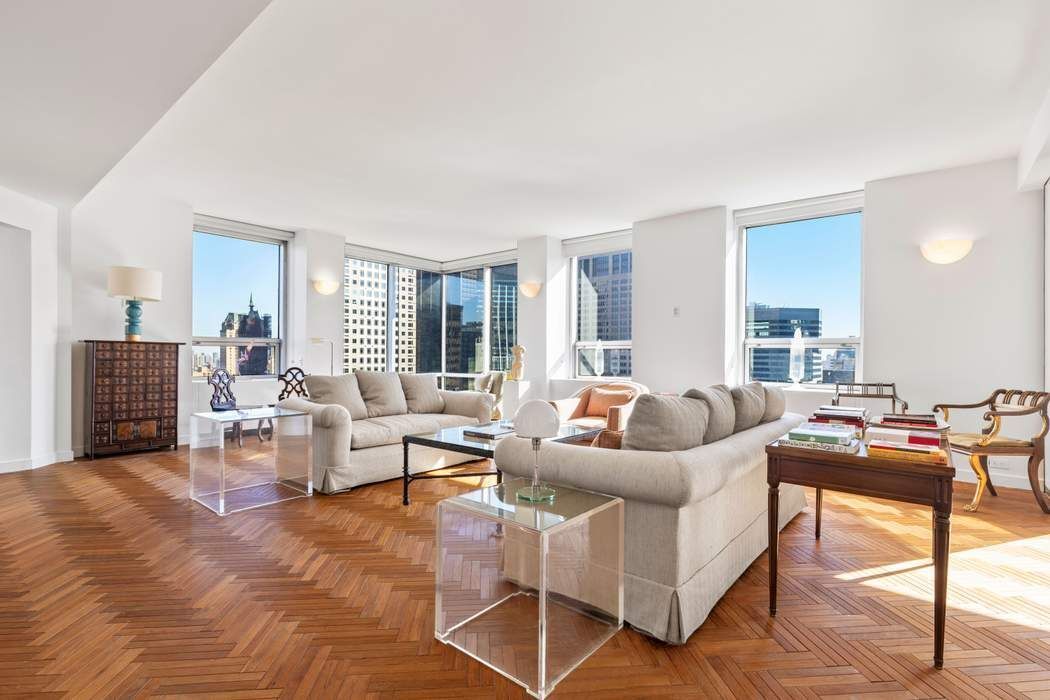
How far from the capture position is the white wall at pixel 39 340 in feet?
15.2

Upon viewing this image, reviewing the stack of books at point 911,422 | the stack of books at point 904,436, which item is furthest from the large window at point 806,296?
the stack of books at point 904,436

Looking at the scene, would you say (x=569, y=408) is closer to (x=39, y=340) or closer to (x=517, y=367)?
(x=517, y=367)

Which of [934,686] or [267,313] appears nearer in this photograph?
[934,686]

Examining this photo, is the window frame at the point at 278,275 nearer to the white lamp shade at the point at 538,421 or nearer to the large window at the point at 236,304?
the large window at the point at 236,304

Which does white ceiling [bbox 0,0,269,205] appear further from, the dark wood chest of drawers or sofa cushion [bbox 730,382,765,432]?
sofa cushion [bbox 730,382,765,432]

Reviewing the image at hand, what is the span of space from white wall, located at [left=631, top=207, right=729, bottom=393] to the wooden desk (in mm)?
3695

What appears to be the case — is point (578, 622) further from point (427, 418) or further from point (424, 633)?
point (427, 418)

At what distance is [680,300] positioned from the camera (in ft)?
20.0

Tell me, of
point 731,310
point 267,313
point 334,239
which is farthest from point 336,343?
point 731,310

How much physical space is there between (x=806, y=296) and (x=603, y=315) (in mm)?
2580

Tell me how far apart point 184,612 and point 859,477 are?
2.79 m

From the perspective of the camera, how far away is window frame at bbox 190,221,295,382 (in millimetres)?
6324

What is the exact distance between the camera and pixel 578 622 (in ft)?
7.02

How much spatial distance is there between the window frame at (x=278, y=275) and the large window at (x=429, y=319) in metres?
0.86
